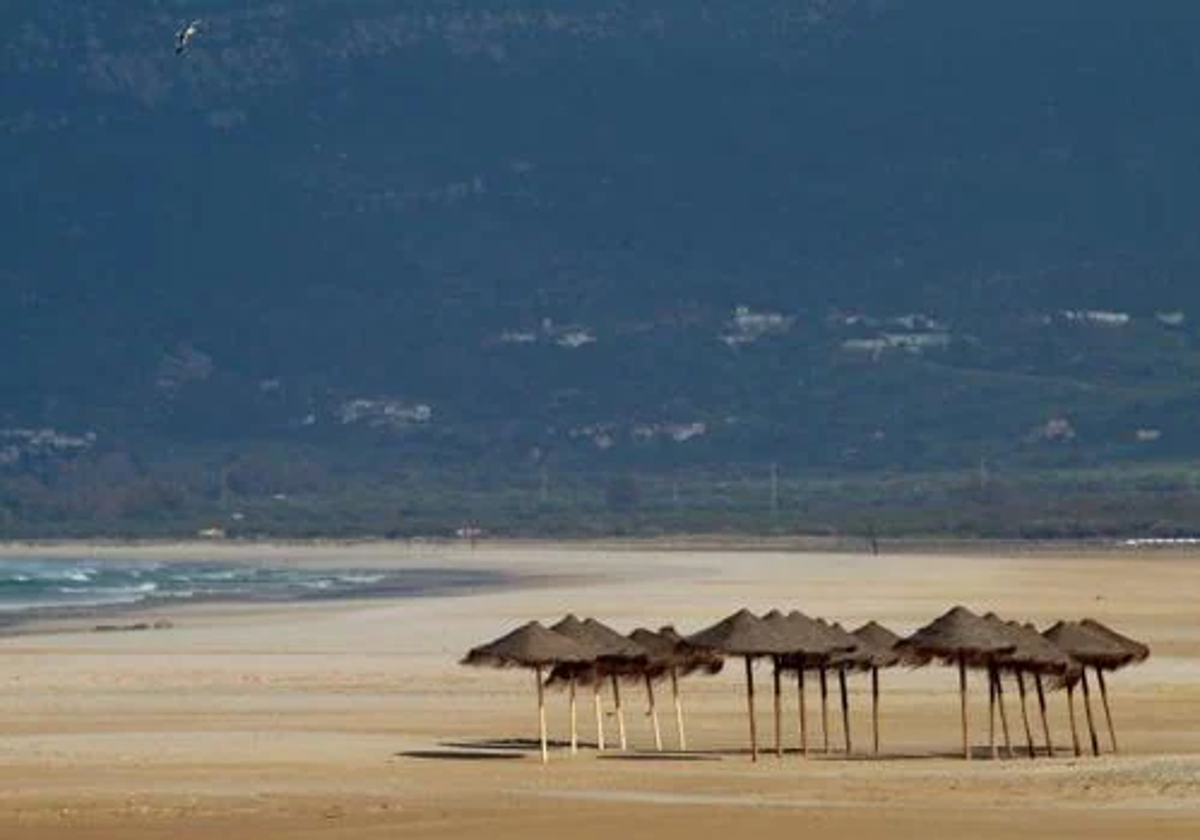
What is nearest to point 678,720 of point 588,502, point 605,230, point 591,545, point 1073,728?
point 1073,728

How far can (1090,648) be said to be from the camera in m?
28.8

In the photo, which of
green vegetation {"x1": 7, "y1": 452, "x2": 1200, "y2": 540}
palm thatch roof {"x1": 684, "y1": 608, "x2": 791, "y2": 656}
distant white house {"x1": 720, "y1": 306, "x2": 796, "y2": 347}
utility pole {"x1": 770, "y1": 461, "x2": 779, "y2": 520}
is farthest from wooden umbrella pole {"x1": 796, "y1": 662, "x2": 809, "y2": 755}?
distant white house {"x1": 720, "y1": 306, "x2": 796, "y2": 347}

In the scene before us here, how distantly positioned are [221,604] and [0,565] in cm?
2710

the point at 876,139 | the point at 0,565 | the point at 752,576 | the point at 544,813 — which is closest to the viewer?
the point at 544,813

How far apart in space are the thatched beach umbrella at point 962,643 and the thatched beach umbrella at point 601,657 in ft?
7.02

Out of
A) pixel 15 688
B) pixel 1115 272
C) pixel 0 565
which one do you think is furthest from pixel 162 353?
pixel 15 688

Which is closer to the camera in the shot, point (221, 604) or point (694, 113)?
point (221, 604)

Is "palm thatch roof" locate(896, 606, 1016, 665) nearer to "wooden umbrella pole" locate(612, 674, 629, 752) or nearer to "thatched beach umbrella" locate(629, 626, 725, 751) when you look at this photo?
"thatched beach umbrella" locate(629, 626, 725, 751)

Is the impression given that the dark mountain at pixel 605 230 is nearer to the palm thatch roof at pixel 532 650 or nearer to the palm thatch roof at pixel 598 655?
the palm thatch roof at pixel 598 655

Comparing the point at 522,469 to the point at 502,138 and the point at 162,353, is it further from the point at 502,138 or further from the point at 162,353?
the point at 502,138

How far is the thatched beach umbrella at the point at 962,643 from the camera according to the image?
2803 centimetres

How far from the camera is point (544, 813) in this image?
23797mm

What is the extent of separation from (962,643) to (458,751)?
3.57 meters

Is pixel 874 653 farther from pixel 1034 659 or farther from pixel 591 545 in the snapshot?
pixel 591 545
